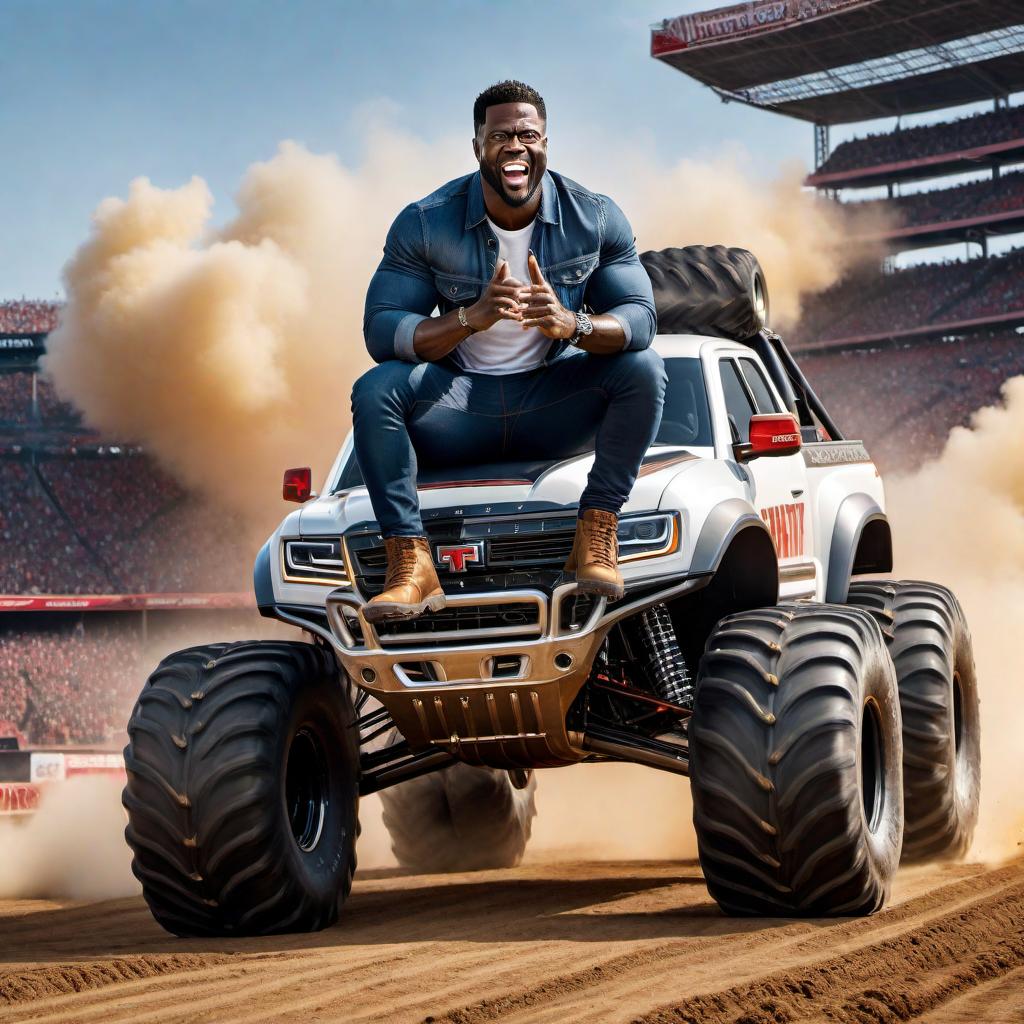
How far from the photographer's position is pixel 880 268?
47594 mm

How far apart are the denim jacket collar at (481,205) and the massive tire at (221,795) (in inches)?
70.3

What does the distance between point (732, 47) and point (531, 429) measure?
42.2 metres

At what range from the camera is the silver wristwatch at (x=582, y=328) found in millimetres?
6055

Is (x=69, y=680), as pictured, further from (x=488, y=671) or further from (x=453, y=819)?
(x=488, y=671)

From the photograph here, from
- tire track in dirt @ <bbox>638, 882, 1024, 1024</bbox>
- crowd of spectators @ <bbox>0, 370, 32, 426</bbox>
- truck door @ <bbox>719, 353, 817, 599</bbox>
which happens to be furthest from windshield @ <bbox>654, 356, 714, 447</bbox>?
crowd of spectators @ <bbox>0, 370, 32, 426</bbox>

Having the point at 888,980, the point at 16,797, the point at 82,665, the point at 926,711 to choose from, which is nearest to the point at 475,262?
the point at 888,980

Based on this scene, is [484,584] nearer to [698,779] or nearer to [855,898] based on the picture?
[698,779]

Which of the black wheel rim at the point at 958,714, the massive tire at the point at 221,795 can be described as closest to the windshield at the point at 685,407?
the massive tire at the point at 221,795

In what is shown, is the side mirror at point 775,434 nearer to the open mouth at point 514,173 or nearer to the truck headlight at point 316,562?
the open mouth at point 514,173

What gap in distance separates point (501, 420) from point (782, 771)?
1720mm

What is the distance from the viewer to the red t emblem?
6254 mm

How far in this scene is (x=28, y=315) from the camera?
41094mm

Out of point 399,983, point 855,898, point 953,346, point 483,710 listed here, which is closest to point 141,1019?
point 399,983

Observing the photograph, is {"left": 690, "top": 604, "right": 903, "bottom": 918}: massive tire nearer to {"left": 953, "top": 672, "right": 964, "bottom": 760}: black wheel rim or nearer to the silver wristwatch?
the silver wristwatch
